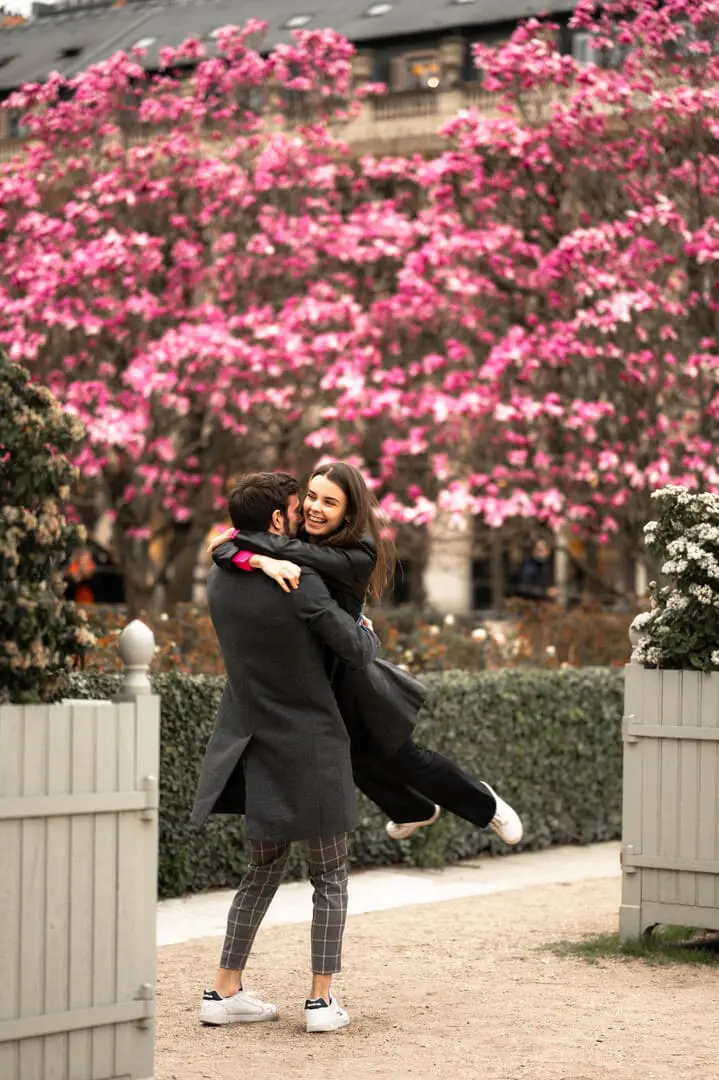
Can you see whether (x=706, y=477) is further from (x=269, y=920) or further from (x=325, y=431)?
(x=269, y=920)

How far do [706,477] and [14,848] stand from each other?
12406 mm

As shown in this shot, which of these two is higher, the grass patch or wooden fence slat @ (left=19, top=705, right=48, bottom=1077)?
wooden fence slat @ (left=19, top=705, right=48, bottom=1077)

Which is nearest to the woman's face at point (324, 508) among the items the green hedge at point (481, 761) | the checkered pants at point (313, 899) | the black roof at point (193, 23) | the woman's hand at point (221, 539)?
the woman's hand at point (221, 539)

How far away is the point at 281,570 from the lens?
20.8ft

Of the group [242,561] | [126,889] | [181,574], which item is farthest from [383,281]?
[126,889]

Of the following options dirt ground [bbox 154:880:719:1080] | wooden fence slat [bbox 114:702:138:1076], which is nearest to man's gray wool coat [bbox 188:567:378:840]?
dirt ground [bbox 154:880:719:1080]

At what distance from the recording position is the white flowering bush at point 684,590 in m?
7.98

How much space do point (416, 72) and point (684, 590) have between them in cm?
2936

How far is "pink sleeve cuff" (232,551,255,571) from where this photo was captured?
640cm

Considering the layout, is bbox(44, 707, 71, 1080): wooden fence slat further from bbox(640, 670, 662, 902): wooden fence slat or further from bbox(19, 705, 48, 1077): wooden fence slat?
bbox(640, 670, 662, 902): wooden fence slat

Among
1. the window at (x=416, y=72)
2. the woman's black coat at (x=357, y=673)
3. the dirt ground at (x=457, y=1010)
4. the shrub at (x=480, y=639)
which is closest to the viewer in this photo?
the dirt ground at (x=457, y=1010)

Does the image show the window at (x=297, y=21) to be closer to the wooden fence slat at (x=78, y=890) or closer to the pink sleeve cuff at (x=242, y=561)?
the pink sleeve cuff at (x=242, y=561)

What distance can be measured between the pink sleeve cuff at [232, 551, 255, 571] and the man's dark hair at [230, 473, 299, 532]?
0.12 meters

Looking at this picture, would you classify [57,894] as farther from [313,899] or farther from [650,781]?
[650,781]
